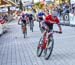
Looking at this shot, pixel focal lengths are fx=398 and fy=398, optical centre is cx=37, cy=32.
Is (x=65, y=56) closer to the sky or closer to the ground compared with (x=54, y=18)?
closer to the ground

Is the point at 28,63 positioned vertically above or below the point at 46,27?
below

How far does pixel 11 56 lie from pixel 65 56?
6.59 ft

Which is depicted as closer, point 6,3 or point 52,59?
point 52,59

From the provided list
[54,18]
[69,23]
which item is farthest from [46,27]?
[69,23]

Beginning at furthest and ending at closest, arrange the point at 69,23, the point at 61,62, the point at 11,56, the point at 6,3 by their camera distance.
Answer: the point at 6,3, the point at 69,23, the point at 11,56, the point at 61,62

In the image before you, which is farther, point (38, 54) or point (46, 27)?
point (38, 54)

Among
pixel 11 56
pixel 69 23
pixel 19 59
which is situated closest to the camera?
pixel 19 59

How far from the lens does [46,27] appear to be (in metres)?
13.0

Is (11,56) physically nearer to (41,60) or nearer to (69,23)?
(41,60)

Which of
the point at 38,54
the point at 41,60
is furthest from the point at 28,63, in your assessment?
the point at 38,54

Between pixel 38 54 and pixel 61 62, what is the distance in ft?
5.92

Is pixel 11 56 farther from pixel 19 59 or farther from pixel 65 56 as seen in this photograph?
pixel 65 56

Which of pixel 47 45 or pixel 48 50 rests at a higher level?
pixel 47 45

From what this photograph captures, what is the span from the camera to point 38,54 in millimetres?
14078
